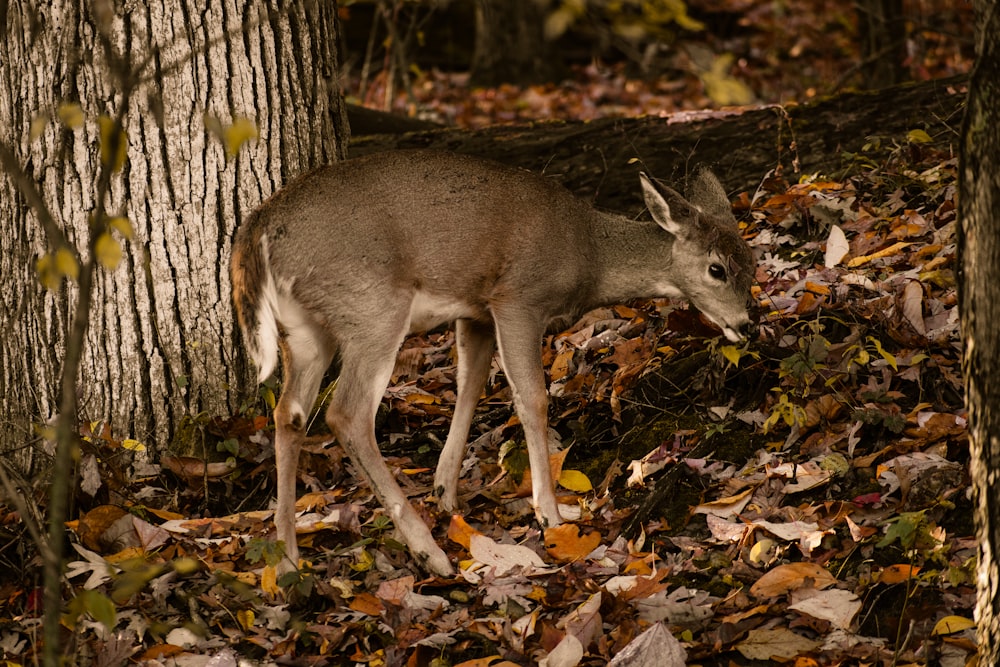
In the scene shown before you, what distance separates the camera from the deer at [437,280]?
4.99 metres

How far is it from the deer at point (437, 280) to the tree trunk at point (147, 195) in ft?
2.13

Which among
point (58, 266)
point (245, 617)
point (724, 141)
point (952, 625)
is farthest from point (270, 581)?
point (724, 141)

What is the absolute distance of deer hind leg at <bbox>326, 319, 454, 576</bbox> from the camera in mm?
4973

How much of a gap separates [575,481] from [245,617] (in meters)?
1.68

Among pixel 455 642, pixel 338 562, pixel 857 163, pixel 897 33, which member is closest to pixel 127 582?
pixel 455 642

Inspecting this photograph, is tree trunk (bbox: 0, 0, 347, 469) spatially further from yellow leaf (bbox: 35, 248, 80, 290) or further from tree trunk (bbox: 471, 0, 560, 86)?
tree trunk (bbox: 471, 0, 560, 86)

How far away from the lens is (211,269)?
5.75 metres

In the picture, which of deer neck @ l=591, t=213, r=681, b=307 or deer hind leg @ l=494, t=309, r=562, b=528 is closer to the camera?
deer hind leg @ l=494, t=309, r=562, b=528

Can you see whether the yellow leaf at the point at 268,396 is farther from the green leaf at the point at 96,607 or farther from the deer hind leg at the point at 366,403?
the green leaf at the point at 96,607

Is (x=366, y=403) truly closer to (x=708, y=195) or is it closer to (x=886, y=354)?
(x=708, y=195)

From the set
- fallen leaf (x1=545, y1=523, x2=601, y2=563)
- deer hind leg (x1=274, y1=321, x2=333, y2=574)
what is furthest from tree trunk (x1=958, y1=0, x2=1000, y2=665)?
deer hind leg (x1=274, y1=321, x2=333, y2=574)

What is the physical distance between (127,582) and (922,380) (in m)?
3.76

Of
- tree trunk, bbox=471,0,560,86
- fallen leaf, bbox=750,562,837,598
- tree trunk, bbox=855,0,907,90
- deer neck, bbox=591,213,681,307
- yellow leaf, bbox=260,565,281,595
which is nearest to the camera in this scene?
fallen leaf, bbox=750,562,837,598

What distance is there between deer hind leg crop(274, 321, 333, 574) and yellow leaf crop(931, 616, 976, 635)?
2459mm
